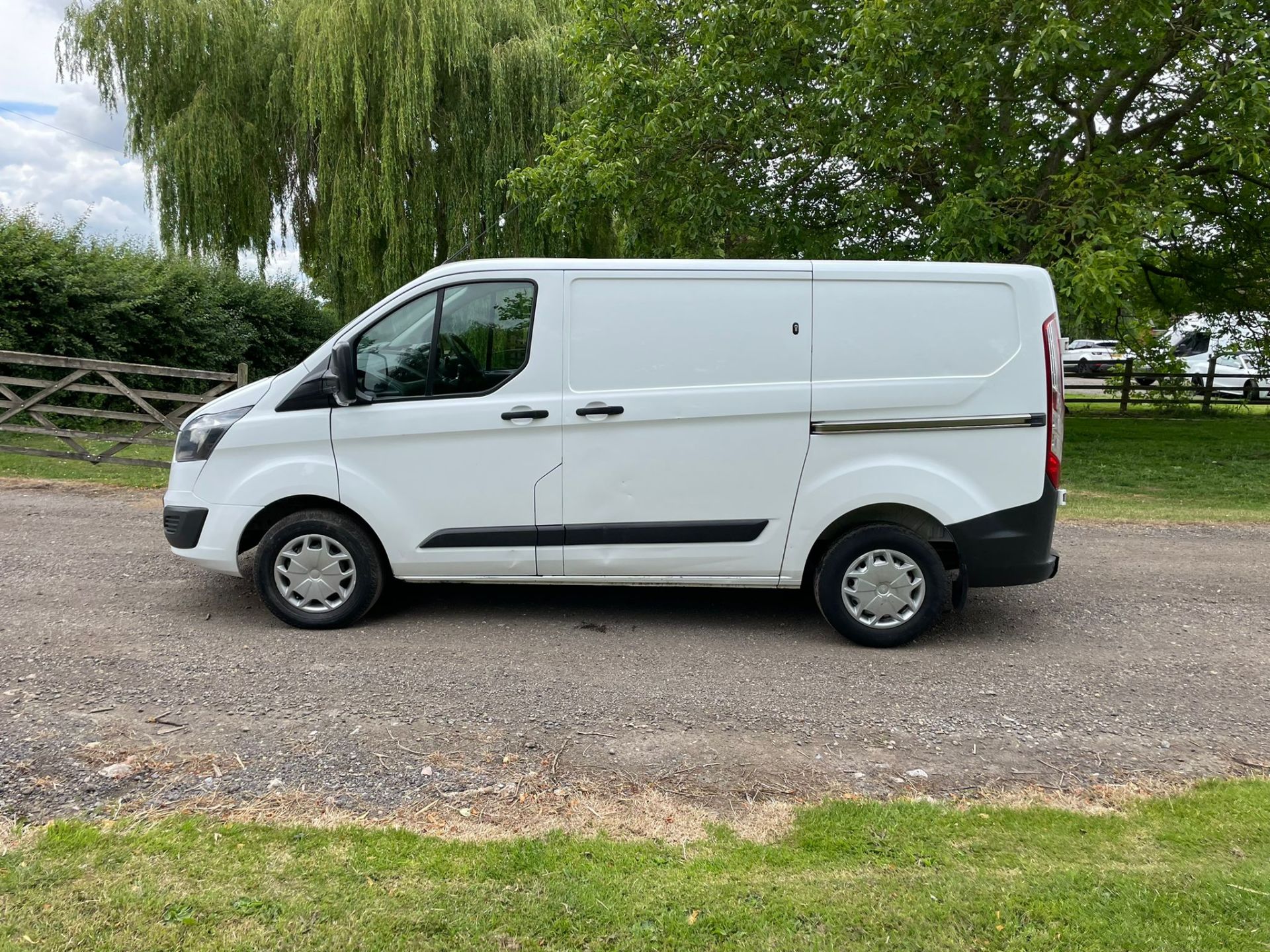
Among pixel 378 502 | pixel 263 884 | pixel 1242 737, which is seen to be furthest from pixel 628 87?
pixel 263 884

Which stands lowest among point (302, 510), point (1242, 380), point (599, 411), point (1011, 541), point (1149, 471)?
point (1149, 471)

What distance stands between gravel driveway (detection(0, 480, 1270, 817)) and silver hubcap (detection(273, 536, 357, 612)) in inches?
8.4

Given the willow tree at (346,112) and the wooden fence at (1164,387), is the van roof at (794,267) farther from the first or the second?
the wooden fence at (1164,387)

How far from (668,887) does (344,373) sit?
Answer: 3483 mm

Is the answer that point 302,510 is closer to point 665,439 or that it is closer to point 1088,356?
point 665,439

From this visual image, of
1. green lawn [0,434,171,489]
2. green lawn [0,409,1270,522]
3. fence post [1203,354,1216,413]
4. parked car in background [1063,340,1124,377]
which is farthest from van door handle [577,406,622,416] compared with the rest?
parked car in background [1063,340,1124,377]

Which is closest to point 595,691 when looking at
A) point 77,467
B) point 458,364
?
point 458,364

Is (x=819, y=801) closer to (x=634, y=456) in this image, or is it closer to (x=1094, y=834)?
(x=1094, y=834)

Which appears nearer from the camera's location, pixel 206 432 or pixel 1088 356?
pixel 206 432

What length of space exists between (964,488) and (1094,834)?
2.27 meters

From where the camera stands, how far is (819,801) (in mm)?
3322

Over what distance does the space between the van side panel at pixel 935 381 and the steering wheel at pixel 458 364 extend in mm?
1871

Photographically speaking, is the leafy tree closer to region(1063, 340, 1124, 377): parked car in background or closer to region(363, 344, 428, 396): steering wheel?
region(363, 344, 428, 396): steering wheel

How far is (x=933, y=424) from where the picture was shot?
16.3ft
